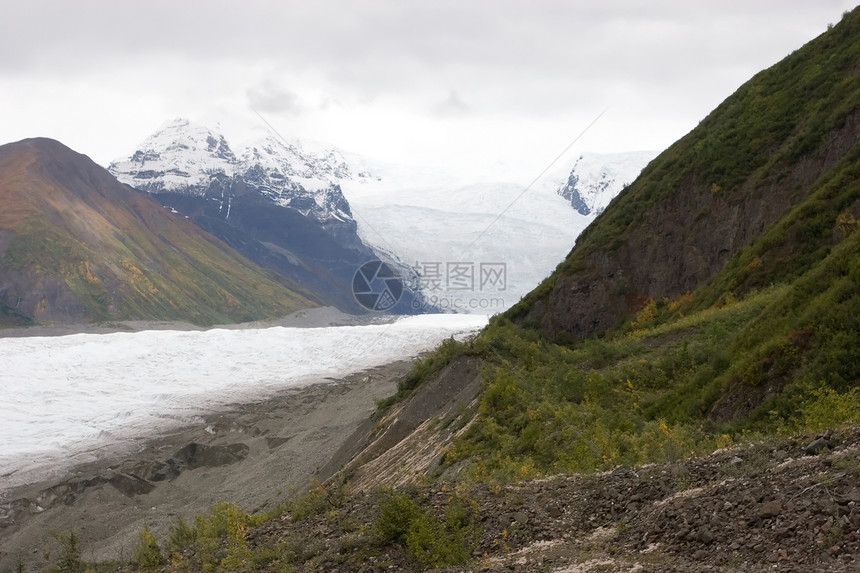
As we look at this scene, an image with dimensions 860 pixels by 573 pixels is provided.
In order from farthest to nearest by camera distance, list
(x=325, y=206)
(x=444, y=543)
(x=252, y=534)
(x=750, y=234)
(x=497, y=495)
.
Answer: (x=325, y=206) → (x=750, y=234) → (x=252, y=534) → (x=497, y=495) → (x=444, y=543)

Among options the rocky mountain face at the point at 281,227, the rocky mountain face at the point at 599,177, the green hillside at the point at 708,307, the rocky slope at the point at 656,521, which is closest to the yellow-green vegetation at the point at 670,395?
the green hillside at the point at 708,307

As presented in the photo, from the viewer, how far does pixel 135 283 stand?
389ft

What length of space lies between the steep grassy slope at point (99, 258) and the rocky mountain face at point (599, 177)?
5207 cm

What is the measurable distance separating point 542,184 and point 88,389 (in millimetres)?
103473

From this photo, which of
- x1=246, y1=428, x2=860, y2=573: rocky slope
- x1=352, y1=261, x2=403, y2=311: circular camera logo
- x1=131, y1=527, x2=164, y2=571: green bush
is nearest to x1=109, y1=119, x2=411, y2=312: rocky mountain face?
x1=352, y1=261, x2=403, y2=311: circular camera logo

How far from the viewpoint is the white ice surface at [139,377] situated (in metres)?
40.5

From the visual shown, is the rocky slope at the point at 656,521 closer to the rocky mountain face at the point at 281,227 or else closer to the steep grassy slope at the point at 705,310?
the steep grassy slope at the point at 705,310

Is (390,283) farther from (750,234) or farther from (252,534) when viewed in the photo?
(252,534)

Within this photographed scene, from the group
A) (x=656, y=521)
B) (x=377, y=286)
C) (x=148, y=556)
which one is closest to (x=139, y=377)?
(x=148, y=556)

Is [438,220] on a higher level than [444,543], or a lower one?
higher

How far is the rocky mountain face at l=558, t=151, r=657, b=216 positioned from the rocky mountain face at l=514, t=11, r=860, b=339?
105 m

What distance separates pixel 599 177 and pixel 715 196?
127475 millimetres

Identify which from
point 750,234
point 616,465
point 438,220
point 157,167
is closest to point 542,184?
point 438,220

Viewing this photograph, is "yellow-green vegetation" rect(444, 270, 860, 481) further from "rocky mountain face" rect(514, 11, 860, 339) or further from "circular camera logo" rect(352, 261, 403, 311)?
"circular camera logo" rect(352, 261, 403, 311)
